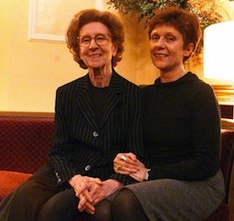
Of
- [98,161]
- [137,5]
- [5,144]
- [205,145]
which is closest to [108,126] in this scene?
[98,161]

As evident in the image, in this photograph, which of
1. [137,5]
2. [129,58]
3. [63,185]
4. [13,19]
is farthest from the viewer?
[129,58]

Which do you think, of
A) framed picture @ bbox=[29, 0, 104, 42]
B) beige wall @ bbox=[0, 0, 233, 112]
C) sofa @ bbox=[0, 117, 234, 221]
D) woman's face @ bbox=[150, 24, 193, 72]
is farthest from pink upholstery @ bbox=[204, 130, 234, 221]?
framed picture @ bbox=[29, 0, 104, 42]

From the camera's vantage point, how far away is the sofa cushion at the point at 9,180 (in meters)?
1.72

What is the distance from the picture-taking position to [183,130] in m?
1.43

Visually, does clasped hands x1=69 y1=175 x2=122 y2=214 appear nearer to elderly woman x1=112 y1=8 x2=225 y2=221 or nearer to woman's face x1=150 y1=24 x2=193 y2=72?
elderly woman x1=112 y1=8 x2=225 y2=221

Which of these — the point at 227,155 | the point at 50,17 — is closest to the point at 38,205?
the point at 227,155

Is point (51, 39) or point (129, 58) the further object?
point (129, 58)

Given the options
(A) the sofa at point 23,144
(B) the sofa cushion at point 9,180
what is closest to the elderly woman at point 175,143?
(B) the sofa cushion at point 9,180

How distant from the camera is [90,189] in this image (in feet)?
4.48

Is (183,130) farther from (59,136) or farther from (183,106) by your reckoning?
(59,136)

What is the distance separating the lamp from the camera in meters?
2.08

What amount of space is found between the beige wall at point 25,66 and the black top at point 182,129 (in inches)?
75.9

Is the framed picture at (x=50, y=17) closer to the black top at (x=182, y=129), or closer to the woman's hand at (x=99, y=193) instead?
the black top at (x=182, y=129)

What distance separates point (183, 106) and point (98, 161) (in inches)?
15.7
